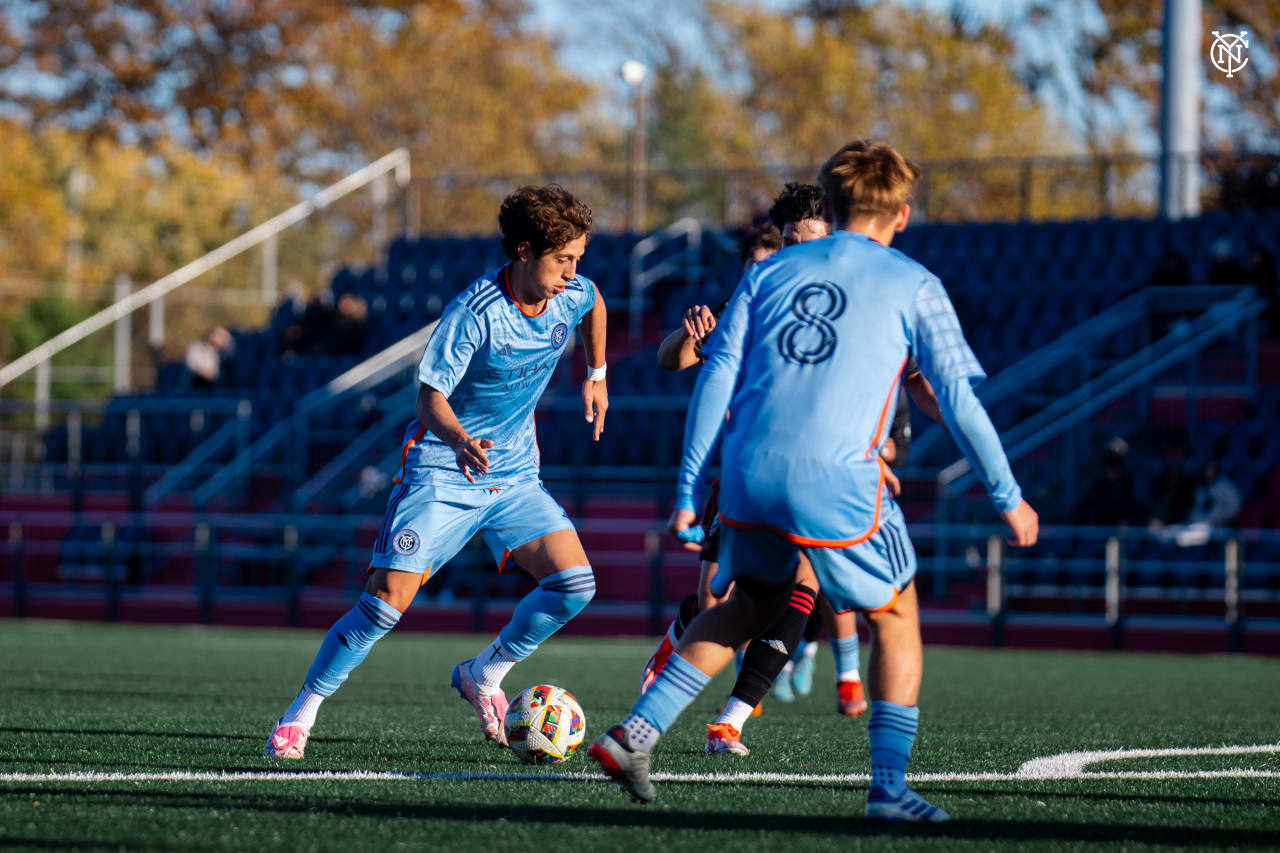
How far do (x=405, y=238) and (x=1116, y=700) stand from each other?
15.5 meters

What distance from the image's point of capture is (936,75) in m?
42.8

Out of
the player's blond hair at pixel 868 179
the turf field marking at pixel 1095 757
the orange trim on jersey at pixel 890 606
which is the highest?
the player's blond hair at pixel 868 179

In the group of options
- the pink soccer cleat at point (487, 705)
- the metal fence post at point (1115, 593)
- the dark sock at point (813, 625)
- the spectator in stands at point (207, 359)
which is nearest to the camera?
the pink soccer cleat at point (487, 705)

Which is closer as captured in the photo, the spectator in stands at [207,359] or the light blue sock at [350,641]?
the light blue sock at [350,641]

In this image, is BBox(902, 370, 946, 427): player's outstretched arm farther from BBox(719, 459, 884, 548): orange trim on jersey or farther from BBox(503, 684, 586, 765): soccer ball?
BBox(503, 684, 586, 765): soccer ball

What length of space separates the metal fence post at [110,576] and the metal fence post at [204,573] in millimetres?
952

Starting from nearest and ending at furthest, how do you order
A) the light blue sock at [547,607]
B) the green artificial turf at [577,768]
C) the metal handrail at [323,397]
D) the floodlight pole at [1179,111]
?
the green artificial turf at [577,768] < the light blue sock at [547,607] < the metal handrail at [323,397] < the floodlight pole at [1179,111]

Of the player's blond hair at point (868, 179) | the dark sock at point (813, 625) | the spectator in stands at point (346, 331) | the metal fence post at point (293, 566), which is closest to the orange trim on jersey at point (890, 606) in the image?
the player's blond hair at point (868, 179)

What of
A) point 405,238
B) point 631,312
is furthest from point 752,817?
point 405,238

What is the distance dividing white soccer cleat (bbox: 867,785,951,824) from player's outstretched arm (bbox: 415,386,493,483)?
1.71 meters

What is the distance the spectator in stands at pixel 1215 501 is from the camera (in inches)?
587

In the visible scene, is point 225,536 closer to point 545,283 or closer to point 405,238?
point 405,238

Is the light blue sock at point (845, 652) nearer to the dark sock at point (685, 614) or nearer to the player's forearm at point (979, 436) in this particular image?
the dark sock at point (685, 614)

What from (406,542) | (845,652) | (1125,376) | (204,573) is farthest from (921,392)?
(204,573)
